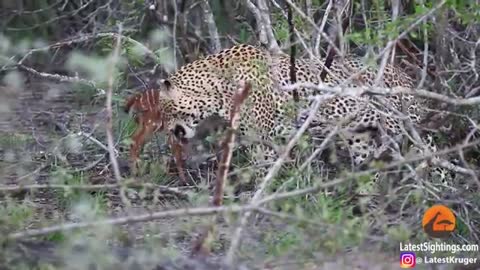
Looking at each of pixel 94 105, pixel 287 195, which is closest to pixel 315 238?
pixel 287 195

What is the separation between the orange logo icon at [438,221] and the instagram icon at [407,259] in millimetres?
356

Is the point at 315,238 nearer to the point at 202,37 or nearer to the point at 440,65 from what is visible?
the point at 440,65

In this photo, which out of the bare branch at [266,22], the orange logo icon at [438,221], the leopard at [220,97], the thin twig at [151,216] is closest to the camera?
the thin twig at [151,216]

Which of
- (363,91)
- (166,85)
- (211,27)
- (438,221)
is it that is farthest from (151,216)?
(211,27)

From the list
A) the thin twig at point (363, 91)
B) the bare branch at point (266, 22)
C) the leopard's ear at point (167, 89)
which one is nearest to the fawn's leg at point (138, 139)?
the leopard's ear at point (167, 89)

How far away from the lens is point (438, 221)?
4.49m

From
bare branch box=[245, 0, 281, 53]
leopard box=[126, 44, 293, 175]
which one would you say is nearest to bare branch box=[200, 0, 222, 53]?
leopard box=[126, 44, 293, 175]

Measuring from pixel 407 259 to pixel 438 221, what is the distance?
0.53 metres

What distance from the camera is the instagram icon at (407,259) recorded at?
3.99 meters

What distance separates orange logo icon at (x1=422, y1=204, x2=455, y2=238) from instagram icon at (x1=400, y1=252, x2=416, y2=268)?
1.17ft

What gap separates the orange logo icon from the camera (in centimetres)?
442

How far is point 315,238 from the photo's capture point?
3.65 meters

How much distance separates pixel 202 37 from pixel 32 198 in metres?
2.86

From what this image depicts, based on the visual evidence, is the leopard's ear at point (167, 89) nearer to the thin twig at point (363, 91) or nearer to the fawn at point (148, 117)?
the fawn at point (148, 117)
